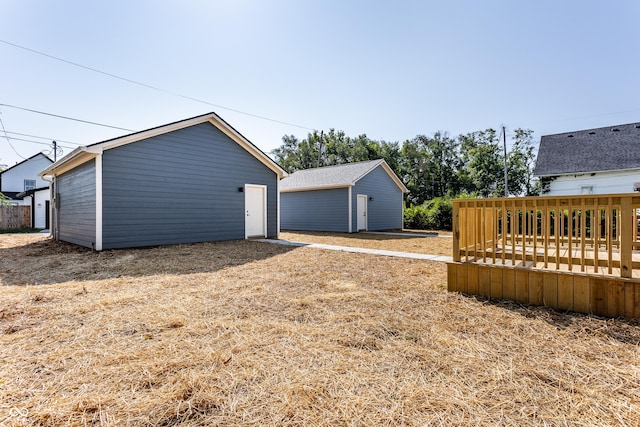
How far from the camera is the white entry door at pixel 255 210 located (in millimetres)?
11137

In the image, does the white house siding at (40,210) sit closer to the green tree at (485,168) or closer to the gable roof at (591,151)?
the gable roof at (591,151)

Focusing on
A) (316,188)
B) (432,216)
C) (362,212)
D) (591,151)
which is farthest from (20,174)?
(591,151)

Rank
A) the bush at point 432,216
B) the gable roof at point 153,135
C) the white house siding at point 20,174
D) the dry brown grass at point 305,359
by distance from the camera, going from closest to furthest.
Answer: the dry brown grass at point 305,359
the gable roof at point 153,135
the bush at point 432,216
the white house siding at point 20,174

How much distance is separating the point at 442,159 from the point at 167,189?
28711 millimetres

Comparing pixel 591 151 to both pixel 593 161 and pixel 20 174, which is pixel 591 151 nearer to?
pixel 593 161

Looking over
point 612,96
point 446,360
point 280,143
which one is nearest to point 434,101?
point 612,96

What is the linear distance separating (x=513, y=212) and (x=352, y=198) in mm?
11171

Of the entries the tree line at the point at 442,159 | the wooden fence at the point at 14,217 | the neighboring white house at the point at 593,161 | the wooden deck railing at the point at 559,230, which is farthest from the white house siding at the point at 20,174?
the neighboring white house at the point at 593,161

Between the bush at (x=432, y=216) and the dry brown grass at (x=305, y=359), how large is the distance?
14488mm

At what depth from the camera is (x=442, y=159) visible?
31.2 meters

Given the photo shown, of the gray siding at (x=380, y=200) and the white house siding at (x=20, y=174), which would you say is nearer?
the gray siding at (x=380, y=200)

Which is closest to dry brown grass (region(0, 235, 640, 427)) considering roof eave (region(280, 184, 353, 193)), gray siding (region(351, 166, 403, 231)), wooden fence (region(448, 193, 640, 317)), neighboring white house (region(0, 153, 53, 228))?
wooden fence (region(448, 193, 640, 317))

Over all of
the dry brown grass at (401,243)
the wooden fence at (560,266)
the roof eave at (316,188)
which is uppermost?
the roof eave at (316,188)

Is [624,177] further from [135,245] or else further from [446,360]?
[135,245]
